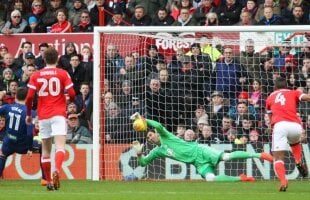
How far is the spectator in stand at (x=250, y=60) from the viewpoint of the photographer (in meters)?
20.2

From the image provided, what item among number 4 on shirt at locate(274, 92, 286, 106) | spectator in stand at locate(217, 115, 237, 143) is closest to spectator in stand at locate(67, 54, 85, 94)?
spectator in stand at locate(217, 115, 237, 143)

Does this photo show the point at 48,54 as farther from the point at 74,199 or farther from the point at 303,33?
the point at 303,33

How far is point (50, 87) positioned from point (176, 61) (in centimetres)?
535

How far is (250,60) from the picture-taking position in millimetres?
20297

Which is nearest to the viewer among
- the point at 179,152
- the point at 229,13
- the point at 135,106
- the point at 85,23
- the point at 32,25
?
the point at 179,152

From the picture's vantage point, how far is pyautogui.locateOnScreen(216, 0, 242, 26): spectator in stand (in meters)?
22.6

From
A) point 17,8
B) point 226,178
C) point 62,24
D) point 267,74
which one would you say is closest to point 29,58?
point 62,24

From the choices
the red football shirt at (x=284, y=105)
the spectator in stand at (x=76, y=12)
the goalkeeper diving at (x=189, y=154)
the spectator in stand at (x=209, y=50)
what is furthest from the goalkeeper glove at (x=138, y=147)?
the spectator in stand at (x=76, y=12)

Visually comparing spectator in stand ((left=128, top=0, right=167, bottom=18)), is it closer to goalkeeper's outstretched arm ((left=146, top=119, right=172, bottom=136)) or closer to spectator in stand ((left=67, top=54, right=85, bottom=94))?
spectator in stand ((left=67, top=54, right=85, bottom=94))

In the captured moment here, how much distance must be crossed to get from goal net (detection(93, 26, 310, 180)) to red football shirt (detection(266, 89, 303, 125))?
11.7 feet

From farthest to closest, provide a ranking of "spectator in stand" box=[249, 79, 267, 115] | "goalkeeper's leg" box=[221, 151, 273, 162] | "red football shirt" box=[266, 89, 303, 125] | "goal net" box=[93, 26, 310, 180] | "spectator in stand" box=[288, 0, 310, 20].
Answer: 1. "spectator in stand" box=[288, 0, 310, 20]
2. "spectator in stand" box=[249, 79, 267, 115]
3. "goal net" box=[93, 26, 310, 180]
4. "goalkeeper's leg" box=[221, 151, 273, 162]
5. "red football shirt" box=[266, 89, 303, 125]

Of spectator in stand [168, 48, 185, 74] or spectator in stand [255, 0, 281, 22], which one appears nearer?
spectator in stand [168, 48, 185, 74]

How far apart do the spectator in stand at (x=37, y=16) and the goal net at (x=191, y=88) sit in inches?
149

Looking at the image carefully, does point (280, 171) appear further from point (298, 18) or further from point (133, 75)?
point (298, 18)
